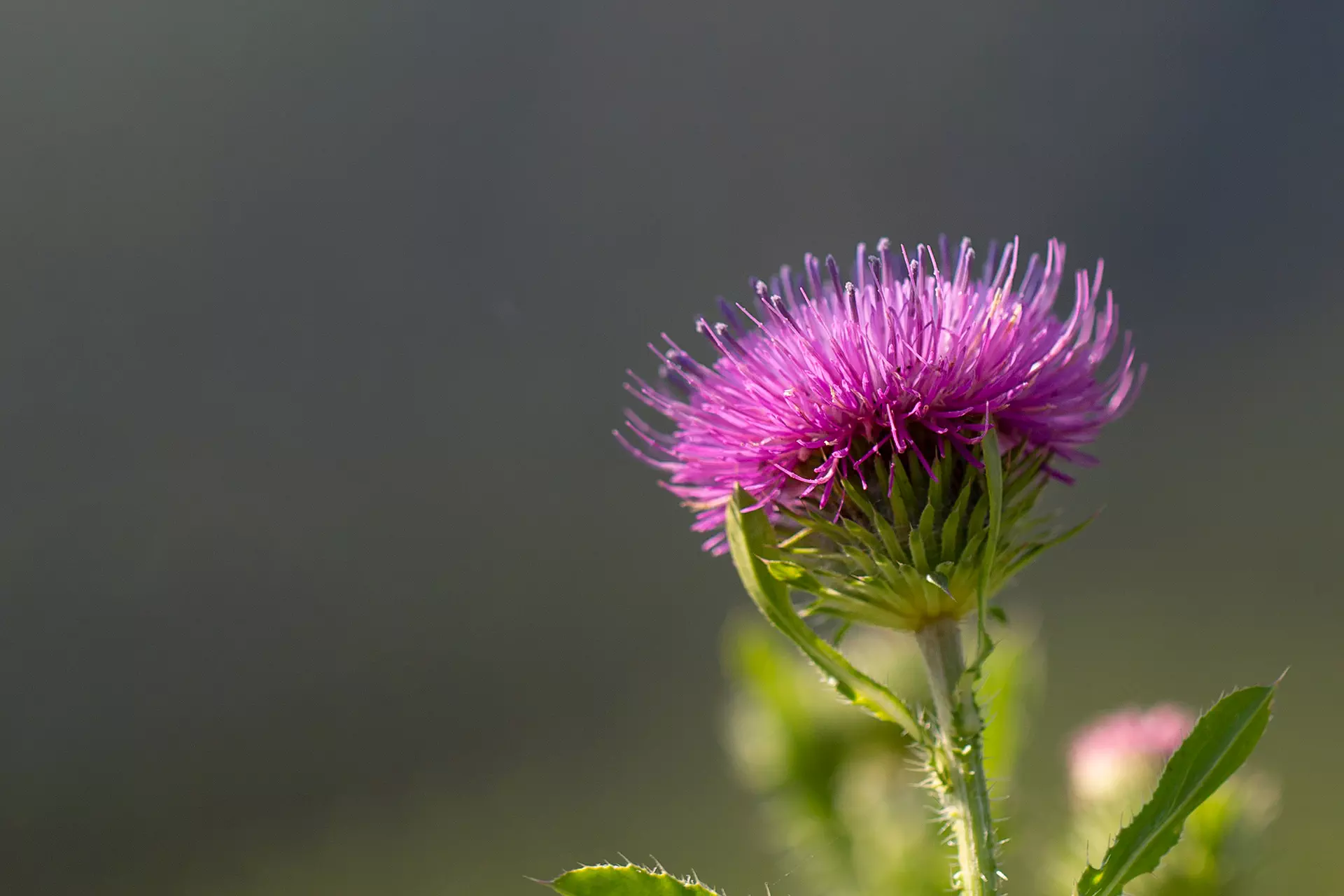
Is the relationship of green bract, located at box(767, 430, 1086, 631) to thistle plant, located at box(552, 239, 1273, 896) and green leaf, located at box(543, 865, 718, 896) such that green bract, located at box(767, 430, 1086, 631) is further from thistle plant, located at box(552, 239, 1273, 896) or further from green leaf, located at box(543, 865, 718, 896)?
green leaf, located at box(543, 865, 718, 896)

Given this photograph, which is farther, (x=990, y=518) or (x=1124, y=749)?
(x=1124, y=749)

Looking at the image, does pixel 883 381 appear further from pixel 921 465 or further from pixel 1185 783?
pixel 1185 783

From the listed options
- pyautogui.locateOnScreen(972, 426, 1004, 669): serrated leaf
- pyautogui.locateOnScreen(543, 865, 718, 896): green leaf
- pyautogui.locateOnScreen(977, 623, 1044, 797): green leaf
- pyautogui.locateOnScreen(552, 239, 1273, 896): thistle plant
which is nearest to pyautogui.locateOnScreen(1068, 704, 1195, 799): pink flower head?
pyautogui.locateOnScreen(977, 623, 1044, 797): green leaf

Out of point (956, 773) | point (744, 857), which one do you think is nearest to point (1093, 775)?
point (956, 773)

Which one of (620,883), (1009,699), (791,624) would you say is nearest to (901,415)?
(791,624)

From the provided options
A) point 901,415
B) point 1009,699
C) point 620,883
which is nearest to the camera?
point 620,883

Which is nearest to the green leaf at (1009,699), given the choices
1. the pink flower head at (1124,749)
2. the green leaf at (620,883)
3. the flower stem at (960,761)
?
the pink flower head at (1124,749)

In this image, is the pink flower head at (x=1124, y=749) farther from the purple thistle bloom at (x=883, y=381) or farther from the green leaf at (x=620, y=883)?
the green leaf at (x=620, y=883)
